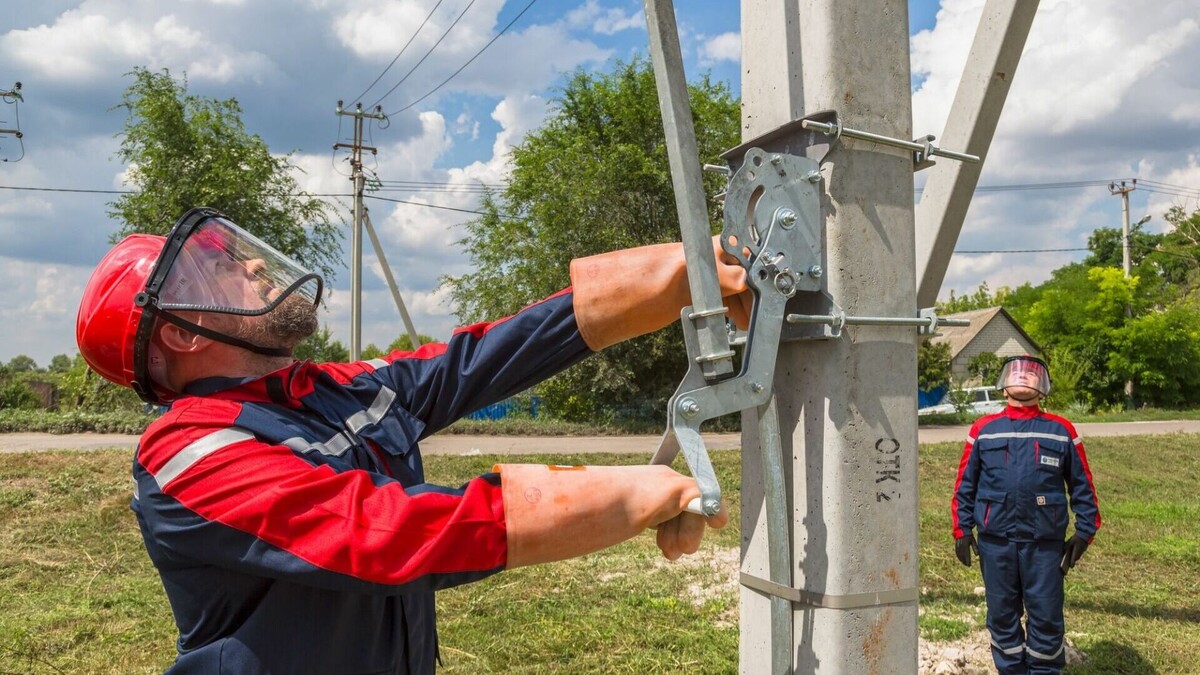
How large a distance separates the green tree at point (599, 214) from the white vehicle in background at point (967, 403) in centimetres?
1000

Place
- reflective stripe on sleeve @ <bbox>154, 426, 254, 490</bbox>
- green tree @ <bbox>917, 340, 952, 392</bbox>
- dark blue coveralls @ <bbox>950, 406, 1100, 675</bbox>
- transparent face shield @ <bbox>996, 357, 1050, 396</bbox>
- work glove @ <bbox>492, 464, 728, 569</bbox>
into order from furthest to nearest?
green tree @ <bbox>917, 340, 952, 392</bbox> → transparent face shield @ <bbox>996, 357, 1050, 396</bbox> → dark blue coveralls @ <bbox>950, 406, 1100, 675</bbox> → reflective stripe on sleeve @ <bbox>154, 426, 254, 490</bbox> → work glove @ <bbox>492, 464, 728, 569</bbox>

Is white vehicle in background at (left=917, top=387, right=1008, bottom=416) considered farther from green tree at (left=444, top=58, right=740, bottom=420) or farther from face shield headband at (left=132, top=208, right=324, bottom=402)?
face shield headband at (left=132, top=208, right=324, bottom=402)

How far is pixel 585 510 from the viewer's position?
1.54 m

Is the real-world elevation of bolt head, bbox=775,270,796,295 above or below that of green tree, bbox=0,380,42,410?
above

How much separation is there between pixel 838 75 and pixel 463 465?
12.0 meters

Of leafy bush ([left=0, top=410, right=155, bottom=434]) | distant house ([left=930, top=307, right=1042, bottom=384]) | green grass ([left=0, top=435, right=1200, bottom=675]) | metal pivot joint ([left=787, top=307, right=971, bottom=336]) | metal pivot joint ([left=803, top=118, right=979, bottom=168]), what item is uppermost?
distant house ([left=930, top=307, right=1042, bottom=384])

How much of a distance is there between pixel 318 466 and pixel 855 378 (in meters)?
1.02

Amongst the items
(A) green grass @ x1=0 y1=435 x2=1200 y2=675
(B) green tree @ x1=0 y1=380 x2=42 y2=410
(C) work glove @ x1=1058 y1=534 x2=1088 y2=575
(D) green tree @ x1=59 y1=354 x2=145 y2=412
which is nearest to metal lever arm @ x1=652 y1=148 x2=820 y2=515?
(A) green grass @ x1=0 y1=435 x2=1200 y2=675

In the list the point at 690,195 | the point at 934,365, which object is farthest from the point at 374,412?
the point at 934,365

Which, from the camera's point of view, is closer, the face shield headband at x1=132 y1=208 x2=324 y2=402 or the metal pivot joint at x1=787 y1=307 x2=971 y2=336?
the metal pivot joint at x1=787 y1=307 x2=971 y2=336

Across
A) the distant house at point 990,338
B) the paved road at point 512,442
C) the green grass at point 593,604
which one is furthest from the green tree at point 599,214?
the distant house at point 990,338

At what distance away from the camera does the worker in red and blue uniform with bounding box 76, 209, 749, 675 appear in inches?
61.3

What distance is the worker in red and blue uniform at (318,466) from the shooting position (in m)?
1.56

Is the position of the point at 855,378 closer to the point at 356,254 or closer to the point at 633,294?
the point at 633,294
